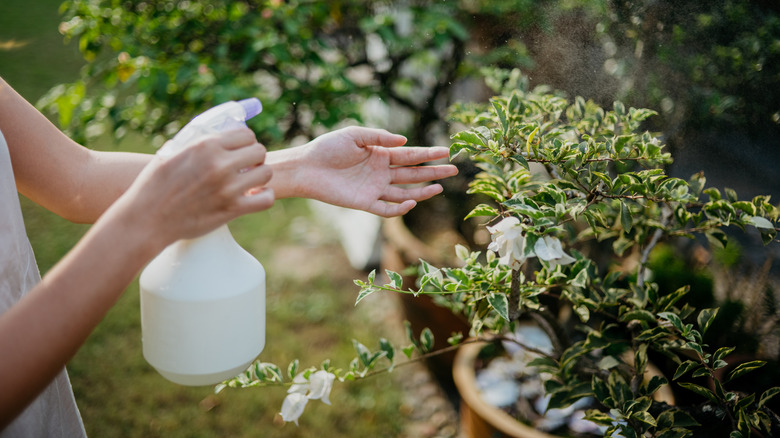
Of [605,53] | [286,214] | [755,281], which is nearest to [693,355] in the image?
[755,281]

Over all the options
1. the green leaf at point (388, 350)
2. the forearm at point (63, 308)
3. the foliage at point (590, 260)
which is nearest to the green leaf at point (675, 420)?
the foliage at point (590, 260)

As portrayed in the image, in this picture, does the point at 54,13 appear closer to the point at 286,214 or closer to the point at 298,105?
the point at 298,105

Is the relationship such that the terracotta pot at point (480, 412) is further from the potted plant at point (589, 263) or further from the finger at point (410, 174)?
the finger at point (410, 174)

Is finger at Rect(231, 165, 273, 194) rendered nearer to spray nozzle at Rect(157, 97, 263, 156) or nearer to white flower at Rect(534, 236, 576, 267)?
spray nozzle at Rect(157, 97, 263, 156)

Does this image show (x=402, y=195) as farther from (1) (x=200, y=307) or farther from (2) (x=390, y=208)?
(1) (x=200, y=307)

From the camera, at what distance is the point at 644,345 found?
1066 mm

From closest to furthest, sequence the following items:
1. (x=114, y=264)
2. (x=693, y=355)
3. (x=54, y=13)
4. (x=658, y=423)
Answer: (x=114, y=264) < (x=658, y=423) < (x=693, y=355) < (x=54, y=13)

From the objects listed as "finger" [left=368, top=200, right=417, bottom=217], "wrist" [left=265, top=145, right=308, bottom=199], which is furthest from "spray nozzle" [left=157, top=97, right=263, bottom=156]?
"finger" [left=368, top=200, right=417, bottom=217]

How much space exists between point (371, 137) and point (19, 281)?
661 millimetres

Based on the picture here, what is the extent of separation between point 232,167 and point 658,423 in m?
0.90

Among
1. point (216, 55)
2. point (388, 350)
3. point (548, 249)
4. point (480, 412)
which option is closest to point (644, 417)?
point (548, 249)

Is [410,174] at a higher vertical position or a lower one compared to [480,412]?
higher

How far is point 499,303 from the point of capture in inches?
37.6

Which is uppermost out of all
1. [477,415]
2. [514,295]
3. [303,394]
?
[514,295]
